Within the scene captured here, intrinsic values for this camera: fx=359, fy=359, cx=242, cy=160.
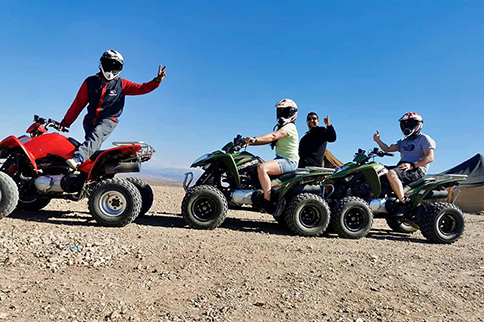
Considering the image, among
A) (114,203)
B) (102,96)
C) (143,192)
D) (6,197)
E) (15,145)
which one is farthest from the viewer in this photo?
(143,192)

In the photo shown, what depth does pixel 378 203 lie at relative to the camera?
6344 millimetres

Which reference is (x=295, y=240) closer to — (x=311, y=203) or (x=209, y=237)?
(x=311, y=203)

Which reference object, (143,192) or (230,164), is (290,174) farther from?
(143,192)

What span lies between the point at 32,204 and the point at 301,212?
4658 millimetres

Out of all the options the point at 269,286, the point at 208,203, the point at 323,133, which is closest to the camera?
the point at 269,286

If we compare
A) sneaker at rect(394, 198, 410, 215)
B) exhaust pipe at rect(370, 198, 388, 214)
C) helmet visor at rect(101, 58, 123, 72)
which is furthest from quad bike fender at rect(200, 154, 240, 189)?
sneaker at rect(394, 198, 410, 215)

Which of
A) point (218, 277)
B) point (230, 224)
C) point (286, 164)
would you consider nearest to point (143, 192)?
point (230, 224)

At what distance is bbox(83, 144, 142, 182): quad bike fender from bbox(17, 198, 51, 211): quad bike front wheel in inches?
48.7

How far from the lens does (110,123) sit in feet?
19.2

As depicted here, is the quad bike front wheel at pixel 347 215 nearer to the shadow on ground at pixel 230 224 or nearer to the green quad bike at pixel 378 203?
the green quad bike at pixel 378 203

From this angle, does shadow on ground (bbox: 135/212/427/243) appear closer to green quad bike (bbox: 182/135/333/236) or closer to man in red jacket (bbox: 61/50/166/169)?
green quad bike (bbox: 182/135/333/236)

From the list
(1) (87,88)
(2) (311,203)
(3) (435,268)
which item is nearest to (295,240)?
(2) (311,203)

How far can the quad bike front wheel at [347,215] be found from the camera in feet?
19.2

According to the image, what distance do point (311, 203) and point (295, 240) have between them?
2.41 ft
